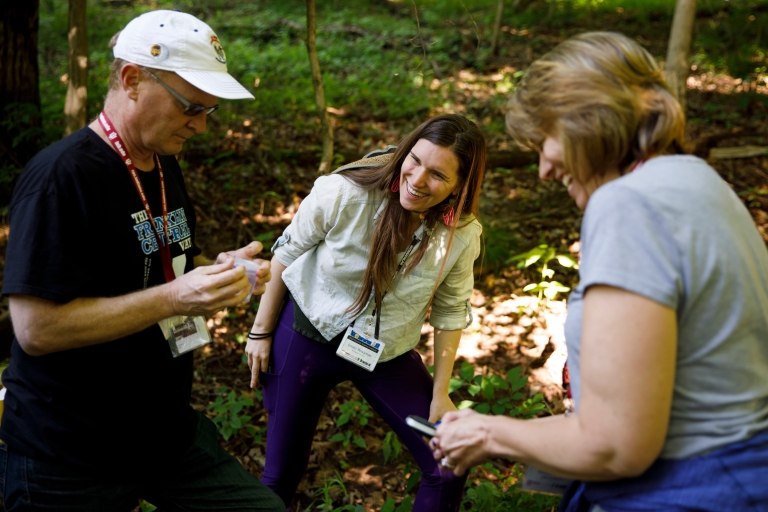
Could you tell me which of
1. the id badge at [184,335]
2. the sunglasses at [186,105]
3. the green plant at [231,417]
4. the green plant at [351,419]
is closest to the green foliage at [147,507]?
the green plant at [231,417]

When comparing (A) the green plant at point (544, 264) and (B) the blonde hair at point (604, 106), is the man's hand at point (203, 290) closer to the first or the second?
(B) the blonde hair at point (604, 106)

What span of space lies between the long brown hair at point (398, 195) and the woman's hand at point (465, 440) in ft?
3.63

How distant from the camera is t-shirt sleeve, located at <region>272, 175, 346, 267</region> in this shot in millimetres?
2521

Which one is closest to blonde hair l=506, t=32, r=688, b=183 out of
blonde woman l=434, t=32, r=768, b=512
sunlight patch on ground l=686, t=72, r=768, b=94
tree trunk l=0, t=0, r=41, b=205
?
blonde woman l=434, t=32, r=768, b=512

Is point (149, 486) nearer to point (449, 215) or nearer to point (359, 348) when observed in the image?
point (359, 348)

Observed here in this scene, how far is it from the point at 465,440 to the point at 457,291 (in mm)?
1284

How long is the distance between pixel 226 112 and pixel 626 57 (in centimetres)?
639

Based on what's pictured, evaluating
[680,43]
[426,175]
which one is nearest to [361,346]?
[426,175]

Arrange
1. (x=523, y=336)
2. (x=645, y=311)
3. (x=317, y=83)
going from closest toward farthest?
(x=645, y=311) < (x=523, y=336) < (x=317, y=83)

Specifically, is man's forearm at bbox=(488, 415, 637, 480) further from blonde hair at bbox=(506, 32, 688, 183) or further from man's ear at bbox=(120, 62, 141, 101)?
man's ear at bbox=(120, 62, 141, 101)

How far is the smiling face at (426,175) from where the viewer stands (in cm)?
244

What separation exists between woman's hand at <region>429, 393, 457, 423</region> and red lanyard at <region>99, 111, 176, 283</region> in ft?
4.04

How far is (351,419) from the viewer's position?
13.0 ft

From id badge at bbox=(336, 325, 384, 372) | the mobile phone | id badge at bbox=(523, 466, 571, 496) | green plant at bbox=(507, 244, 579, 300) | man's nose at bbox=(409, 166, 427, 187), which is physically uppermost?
man's nose at bbox=(409, 166, 427, 187)
